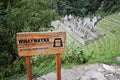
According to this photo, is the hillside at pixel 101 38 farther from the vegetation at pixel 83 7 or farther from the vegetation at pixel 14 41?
the vegetation at pixel 83 7

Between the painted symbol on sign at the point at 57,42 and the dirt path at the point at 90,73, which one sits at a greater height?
the painted symbol on sign at the point at 57,42

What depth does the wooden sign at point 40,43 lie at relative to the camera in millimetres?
3311

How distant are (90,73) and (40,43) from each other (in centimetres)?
176

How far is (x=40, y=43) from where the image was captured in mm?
3375

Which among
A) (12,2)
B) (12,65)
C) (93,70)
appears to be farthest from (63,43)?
(12,2)

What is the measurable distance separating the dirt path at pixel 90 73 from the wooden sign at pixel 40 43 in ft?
3.86

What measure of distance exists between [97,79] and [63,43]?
1410 mm

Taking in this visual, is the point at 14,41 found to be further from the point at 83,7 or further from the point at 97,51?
the point at 83,7

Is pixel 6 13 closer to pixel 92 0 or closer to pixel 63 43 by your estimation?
pixel 63 43

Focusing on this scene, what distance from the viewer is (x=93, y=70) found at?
470cm

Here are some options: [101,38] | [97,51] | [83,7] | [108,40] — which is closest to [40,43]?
[97,51]

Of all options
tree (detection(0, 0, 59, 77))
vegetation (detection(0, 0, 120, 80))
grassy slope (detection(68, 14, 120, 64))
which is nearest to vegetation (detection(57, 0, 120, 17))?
grassy slope (detection(68, 14, 120, 64))

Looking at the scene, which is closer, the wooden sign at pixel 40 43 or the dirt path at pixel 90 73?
the wooden sign at pixel 40 43

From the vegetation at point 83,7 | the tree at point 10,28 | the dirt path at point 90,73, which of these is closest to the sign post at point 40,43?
the dirt path at point 90,73
